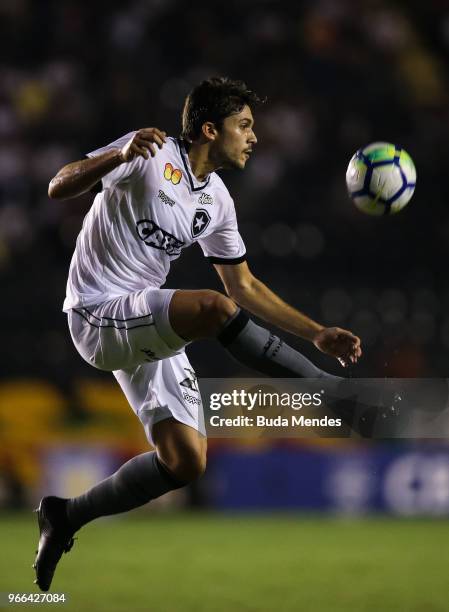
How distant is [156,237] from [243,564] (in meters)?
2.65

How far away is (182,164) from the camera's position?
4.44 metres

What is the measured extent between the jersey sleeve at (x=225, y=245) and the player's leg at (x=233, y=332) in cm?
87

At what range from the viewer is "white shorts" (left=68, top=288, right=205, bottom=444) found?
409cm

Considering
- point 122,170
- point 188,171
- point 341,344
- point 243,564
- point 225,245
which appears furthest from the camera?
point 243,564

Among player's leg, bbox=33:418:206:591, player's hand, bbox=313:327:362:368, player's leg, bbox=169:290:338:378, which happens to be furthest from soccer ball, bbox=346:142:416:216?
player's leg, bbox=33:418:206:591

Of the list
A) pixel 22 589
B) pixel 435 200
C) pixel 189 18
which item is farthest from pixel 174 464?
pixel 189 18

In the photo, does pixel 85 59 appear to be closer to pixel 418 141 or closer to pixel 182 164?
pixel 418 141

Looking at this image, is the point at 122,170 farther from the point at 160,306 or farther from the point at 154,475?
the point at 154,475

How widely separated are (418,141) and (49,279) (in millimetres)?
3725

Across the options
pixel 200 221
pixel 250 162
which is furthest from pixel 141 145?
pixel 250 162

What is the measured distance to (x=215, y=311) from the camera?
3895mm

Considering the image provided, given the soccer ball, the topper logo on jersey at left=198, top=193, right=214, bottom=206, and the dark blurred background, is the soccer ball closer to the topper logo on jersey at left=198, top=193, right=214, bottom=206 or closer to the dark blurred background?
the topper logo on jersey at left=198, top=193, right=214, bottom=206

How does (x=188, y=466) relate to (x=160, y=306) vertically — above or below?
below

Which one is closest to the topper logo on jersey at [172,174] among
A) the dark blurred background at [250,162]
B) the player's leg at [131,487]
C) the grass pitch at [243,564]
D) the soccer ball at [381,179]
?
the soccer ball at [381,179]
